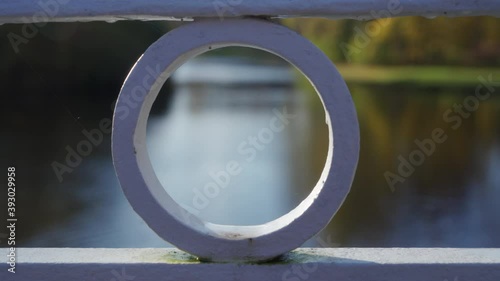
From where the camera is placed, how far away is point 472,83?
992 inches

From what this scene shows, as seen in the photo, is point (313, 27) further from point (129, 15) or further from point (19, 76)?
point (129, 15)

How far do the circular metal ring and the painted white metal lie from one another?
30 millimetres

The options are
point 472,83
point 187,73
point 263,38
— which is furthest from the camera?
point 187,73

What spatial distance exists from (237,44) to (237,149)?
11671mm

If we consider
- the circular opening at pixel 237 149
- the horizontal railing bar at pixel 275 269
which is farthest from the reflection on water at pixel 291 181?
the horizontal railing bar at pixel 275 269

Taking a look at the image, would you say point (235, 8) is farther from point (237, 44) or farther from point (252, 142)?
point (252, 142)

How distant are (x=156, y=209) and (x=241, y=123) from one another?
14.9m

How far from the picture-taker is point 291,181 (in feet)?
37.2

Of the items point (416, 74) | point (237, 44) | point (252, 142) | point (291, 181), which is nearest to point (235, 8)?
point (237, 44)

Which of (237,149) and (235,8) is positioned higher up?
(237,149)

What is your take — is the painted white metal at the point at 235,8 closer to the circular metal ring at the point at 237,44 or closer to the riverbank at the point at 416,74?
the circular metal ring at the point at 237,44

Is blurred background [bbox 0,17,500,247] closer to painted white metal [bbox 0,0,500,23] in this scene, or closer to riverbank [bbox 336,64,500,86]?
riverbank [bbox 336,64,500,86]

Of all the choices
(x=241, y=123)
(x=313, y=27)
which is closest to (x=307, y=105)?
(x=313, y=27)

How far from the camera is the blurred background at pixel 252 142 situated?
9156mm
